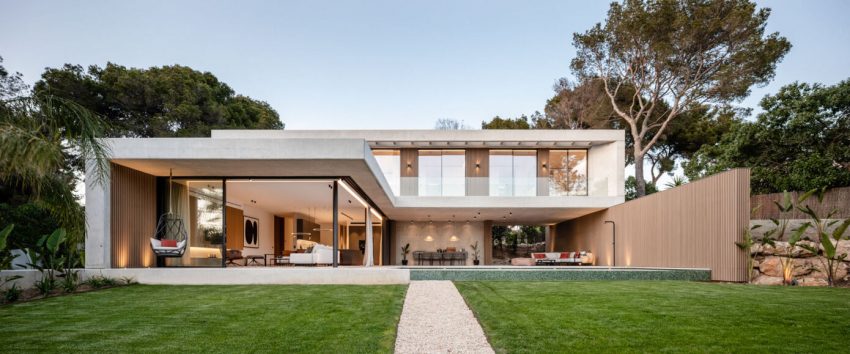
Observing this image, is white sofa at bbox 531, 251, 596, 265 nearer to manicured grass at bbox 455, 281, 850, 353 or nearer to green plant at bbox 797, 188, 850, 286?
green plant at bbox 797, 188, 850, 286

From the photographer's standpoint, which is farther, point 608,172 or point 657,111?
point 657,111

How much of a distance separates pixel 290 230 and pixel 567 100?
1455 cm

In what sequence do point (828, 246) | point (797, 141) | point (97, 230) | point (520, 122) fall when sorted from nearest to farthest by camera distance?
point (828, 246) → point (97, 230) → point (797, 141) → point (520, 122)

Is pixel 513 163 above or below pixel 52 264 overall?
above

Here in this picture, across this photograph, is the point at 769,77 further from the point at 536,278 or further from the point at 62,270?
the point at 62,270

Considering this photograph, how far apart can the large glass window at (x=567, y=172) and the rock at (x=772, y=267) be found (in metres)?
7.63

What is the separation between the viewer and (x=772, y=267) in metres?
9.23

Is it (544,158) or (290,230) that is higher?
(544,158)

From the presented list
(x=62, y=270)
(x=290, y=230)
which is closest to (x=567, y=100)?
(x=290, y=230)

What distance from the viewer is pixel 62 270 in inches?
339

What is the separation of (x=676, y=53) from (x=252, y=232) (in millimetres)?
16048

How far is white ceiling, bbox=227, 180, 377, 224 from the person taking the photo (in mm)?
12116

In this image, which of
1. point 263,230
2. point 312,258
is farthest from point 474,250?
point 312,258

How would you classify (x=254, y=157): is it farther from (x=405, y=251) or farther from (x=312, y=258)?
(x=405, y=251)
